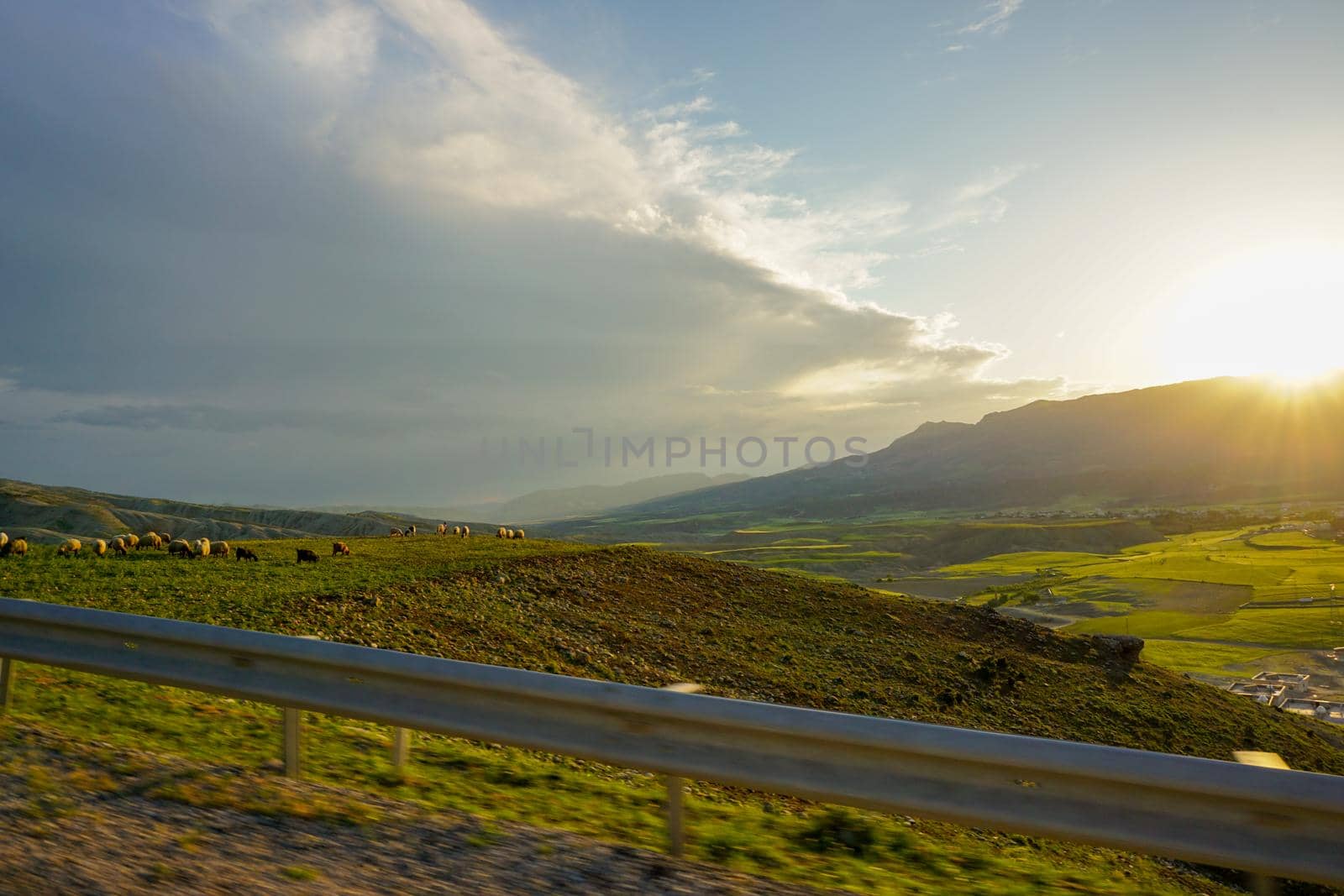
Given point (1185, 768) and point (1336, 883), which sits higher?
point (1185, 768)

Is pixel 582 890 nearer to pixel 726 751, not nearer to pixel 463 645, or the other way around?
pixel 726 751

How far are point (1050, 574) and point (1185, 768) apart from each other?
4690 inches

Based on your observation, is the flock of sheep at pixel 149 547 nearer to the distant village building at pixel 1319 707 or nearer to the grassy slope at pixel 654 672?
the grassy slope at pixel 654 672

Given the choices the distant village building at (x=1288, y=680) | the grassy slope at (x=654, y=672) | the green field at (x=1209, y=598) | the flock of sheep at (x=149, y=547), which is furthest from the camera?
the green field at (x=1209, y=598)

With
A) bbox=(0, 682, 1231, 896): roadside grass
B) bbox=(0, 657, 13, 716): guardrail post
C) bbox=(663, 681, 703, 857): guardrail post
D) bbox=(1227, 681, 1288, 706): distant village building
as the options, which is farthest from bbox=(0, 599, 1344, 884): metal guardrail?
bbox=(1227, 681, 1288, 706): distant village building

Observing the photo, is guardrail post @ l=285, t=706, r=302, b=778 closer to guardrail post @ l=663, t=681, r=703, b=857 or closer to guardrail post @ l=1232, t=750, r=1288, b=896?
guardrail post @ l=663, t=681, r=703, b=857

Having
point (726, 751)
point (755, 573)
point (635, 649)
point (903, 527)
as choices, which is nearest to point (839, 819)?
point (726, 751)

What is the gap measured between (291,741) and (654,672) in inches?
405

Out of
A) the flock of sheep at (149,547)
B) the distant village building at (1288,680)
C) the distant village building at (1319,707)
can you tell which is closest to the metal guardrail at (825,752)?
the flock of sheep at (149,547)

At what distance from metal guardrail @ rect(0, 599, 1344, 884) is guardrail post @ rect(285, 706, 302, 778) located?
181 millimetres

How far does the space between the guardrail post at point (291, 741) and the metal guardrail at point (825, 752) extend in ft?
0.59

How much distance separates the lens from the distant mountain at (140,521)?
88.4 meters

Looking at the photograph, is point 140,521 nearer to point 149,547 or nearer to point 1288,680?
point 149,547

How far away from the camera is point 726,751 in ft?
13.1
